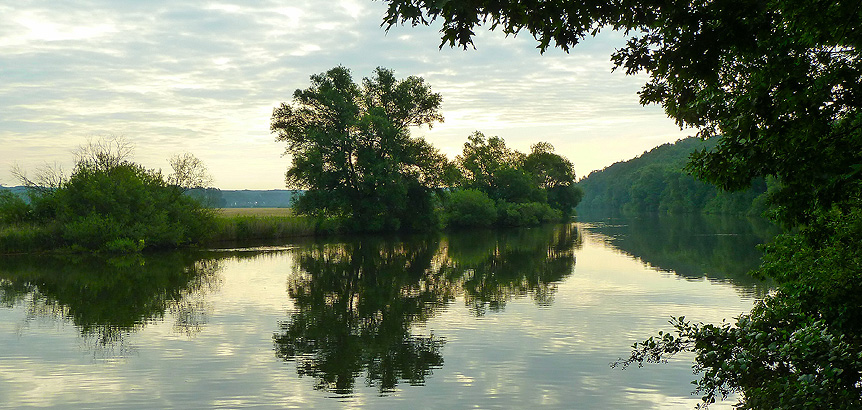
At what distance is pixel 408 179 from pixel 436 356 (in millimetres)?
43574

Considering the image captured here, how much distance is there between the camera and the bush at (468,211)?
6372cm

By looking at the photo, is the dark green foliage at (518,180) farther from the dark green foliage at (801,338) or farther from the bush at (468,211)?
the dark green foliage at (801,338)

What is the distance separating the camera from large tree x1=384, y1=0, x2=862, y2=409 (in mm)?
5672

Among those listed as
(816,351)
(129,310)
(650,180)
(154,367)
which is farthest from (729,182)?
(650,180)

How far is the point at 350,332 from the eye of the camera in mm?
12875

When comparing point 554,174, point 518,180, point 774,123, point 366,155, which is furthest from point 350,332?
point 554,174

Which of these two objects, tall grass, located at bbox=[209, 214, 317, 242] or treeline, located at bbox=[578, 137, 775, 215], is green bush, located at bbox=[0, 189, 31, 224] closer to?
tall grass, located at bbox=[209, 214, 317, 242]

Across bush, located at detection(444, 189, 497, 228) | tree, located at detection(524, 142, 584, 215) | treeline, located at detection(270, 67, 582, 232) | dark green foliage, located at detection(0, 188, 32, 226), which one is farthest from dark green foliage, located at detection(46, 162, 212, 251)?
tree, located at detection(524, 142, 584, 215)

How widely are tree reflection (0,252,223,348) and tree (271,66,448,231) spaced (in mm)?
21156

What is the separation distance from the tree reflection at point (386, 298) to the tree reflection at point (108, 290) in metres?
2.92

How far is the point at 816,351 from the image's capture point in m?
5.46

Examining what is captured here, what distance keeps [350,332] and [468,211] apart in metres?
52.1

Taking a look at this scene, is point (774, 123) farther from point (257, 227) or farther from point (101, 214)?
point (257, 227)

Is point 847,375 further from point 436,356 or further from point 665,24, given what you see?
point 436,356
